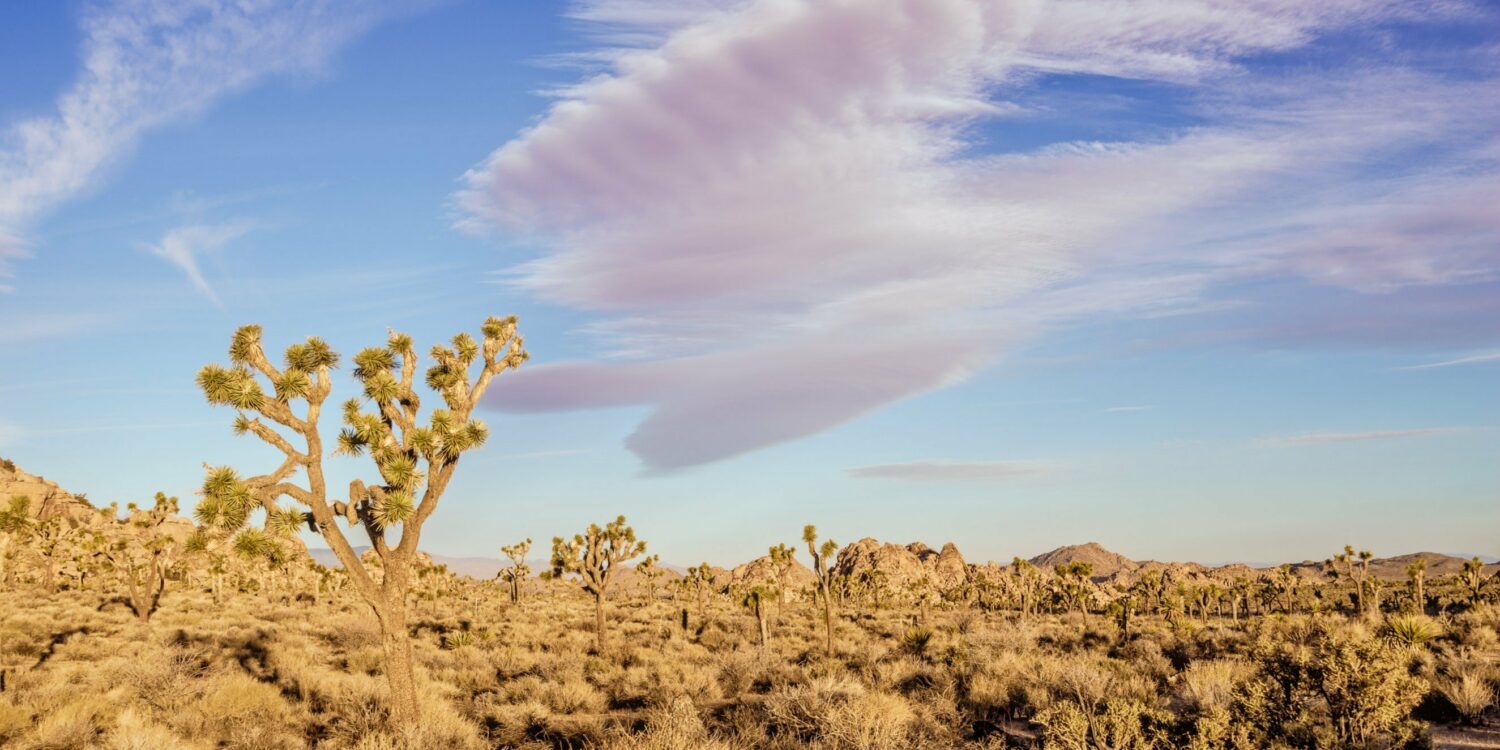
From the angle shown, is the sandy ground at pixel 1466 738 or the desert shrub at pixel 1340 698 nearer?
the desert shrub at pixel 1340 698

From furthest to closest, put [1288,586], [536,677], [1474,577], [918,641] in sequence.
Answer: [1288,586] → [1474,577] → [918,641] → [536,677]

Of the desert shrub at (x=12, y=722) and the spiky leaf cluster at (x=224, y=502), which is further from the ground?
the spiky leaf cluster at (x=224, y=502)

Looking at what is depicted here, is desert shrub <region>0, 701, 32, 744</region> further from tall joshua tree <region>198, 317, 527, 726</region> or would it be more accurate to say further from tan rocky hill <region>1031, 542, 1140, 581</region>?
tan rocky hill <region>1031, 542, 1140, 581</region>

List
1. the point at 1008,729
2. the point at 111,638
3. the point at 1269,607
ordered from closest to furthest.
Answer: the point at 1008,729, the point at 111,638, the point at 1269,607

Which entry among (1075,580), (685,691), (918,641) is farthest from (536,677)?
(1075,580)

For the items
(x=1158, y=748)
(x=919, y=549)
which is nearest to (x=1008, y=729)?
(x=1158, y=748)

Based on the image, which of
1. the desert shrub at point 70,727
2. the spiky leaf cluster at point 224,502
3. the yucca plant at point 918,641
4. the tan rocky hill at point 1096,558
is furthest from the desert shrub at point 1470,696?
the tan rocky hill at point 1096,558

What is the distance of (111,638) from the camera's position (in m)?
24.0

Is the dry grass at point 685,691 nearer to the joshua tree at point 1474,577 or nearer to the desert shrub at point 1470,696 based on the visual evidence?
the desert shrub at point 1470,696

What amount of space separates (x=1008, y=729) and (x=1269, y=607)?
6304 centimetres

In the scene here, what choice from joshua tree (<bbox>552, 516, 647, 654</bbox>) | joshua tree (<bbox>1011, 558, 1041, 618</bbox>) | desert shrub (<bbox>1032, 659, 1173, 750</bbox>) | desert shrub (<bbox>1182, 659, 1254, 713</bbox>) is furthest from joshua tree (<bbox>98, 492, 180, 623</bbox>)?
joshua tree (<bbox>1011, 558, 1041, 618</bbox>)

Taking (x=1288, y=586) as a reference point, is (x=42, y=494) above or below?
above

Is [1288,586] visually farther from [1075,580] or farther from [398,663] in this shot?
[398,663]

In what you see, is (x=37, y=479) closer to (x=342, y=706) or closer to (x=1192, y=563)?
(x=342, y=706)
